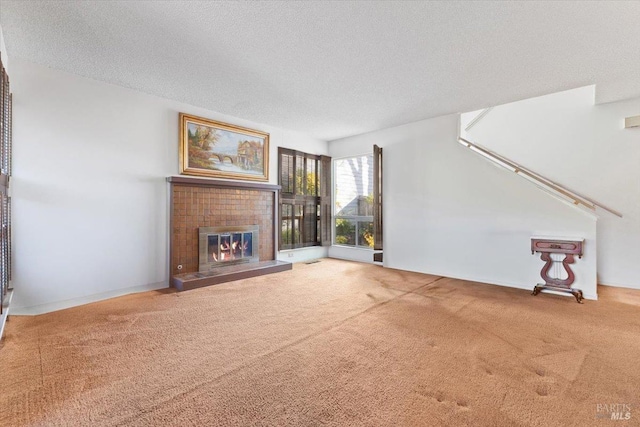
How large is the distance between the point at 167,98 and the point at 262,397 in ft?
14.3

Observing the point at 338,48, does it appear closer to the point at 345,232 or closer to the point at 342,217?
the point at 342,217

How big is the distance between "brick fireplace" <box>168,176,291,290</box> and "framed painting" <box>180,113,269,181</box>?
213 millimetres

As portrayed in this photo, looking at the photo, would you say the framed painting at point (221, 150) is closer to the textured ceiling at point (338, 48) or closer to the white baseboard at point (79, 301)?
the textured ceiling at point (338, 48)

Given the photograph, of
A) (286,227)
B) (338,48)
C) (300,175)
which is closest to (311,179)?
(300,175)

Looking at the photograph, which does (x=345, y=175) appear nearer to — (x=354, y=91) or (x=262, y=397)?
(x=354, y=91)

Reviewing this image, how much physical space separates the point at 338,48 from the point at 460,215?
3411mm

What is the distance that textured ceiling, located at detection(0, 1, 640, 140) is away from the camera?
92.4 inches

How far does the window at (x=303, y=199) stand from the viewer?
6.02 m

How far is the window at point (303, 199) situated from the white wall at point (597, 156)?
3.90 meters

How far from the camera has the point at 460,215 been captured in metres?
4.82

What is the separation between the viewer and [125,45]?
289 centimetres

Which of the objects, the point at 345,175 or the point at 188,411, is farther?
the point at 345,175

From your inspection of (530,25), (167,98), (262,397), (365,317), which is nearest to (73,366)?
(262,397)

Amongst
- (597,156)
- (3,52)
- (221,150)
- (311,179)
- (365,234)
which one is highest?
(3,52)
